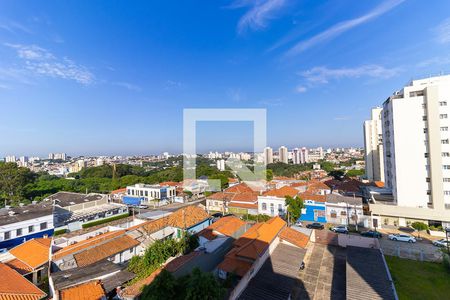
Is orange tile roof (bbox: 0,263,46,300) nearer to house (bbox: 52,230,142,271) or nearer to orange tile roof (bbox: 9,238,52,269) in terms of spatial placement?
house (bbox: 52,230,142,271)

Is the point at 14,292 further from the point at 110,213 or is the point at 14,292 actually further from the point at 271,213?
the point at 271,213

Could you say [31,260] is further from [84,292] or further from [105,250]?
[84,292]

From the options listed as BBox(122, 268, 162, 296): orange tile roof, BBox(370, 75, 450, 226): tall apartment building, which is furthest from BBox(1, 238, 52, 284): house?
BBox(370, 75, 450, 226): tall apartment building

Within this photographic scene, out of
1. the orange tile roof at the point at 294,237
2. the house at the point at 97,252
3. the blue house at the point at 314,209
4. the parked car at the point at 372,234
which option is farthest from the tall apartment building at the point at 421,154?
the house at the point at 97,252

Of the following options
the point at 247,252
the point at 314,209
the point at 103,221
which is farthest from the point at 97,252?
the point at 314,209

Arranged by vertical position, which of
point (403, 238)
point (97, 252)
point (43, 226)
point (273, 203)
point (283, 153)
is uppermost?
point (283, 153)
